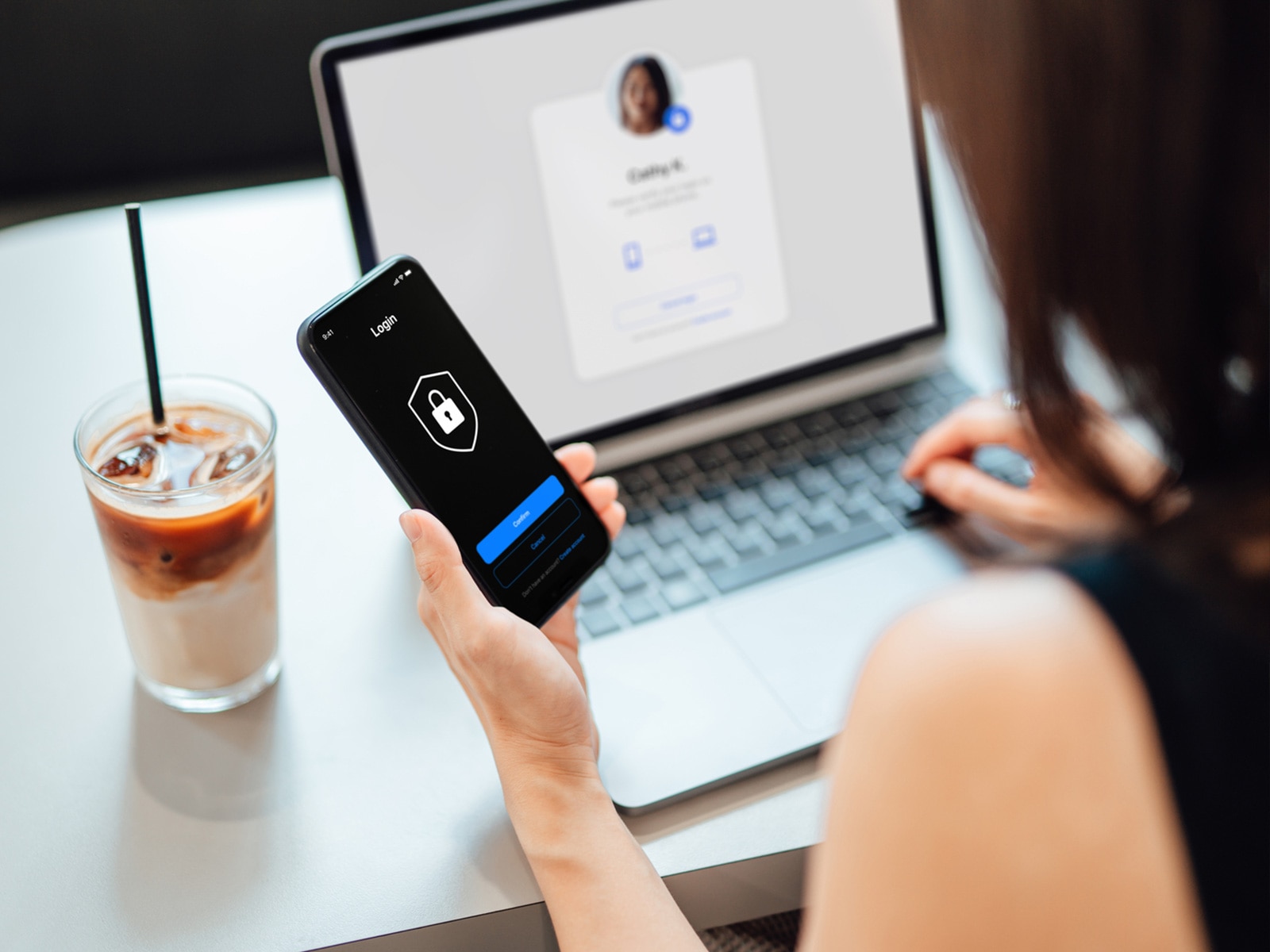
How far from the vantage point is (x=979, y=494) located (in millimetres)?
818

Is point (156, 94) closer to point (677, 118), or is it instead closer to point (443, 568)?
point (677, 118)

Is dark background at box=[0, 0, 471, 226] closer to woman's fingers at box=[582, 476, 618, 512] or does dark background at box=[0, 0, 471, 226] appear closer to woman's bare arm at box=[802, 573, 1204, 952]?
woman's fingers at box=[582, 476, 618, 512]

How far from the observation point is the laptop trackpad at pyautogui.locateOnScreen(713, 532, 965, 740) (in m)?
0.71

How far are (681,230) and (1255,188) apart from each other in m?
0.51

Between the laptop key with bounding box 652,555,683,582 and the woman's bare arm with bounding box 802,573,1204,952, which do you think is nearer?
the woman's bare arm with bounding box 802,573,1204,952

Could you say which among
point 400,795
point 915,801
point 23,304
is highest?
point 23,304

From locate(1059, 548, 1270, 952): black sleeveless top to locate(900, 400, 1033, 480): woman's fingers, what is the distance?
437 mm

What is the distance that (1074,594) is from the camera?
42 cm

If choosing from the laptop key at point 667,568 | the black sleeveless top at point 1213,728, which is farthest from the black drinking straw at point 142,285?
the black sleeveless top at point 1213,728

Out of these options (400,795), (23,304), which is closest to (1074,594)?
(400,795)

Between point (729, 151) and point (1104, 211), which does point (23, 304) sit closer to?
point (729, 151)

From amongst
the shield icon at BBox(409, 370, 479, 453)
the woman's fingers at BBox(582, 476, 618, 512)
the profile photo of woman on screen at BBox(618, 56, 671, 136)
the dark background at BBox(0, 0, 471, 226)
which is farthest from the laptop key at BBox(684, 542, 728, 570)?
the dark background at BBox(0, 0, 471, 226)

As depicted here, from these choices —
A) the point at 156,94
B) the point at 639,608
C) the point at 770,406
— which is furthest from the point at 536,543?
the point at 156,94

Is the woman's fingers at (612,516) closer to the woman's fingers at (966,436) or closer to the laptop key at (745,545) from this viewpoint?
the laptop key at (745,545)
